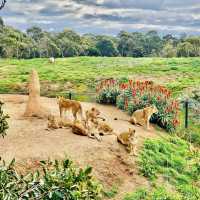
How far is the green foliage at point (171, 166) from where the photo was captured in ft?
48.4

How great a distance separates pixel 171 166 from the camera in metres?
16.0

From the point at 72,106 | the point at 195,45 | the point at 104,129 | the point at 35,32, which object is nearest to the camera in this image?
the point at 104,129

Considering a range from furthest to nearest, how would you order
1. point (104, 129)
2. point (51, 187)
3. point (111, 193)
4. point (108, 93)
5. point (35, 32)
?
point (35, 32) → point (108, 93) → point (104, 129) → point (111, 193) → point (51, 187)

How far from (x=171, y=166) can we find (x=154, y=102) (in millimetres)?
4955

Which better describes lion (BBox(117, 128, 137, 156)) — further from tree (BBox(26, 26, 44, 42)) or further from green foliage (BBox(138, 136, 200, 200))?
tree (BBox(26, 26, 44, 42))

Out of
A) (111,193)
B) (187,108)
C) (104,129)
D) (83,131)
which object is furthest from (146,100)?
(111,193)

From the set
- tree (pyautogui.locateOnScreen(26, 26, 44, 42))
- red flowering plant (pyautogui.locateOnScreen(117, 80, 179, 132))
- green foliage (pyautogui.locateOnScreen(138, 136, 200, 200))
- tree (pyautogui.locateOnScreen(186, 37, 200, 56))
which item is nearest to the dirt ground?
green foliage (pyautogui.locateOnScreen(138, 136, 200, 200))

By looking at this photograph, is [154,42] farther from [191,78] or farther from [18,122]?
[18,122]

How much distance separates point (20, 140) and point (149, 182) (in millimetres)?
3859

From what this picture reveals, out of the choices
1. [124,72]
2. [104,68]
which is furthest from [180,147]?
[104,68]

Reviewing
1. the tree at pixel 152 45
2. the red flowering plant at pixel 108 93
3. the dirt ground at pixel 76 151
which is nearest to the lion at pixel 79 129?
the dirt ground at pixel 76 151

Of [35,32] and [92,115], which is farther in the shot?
[35,32]

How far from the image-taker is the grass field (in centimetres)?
3174

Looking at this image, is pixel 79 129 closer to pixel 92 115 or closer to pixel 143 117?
pixel 92 115
